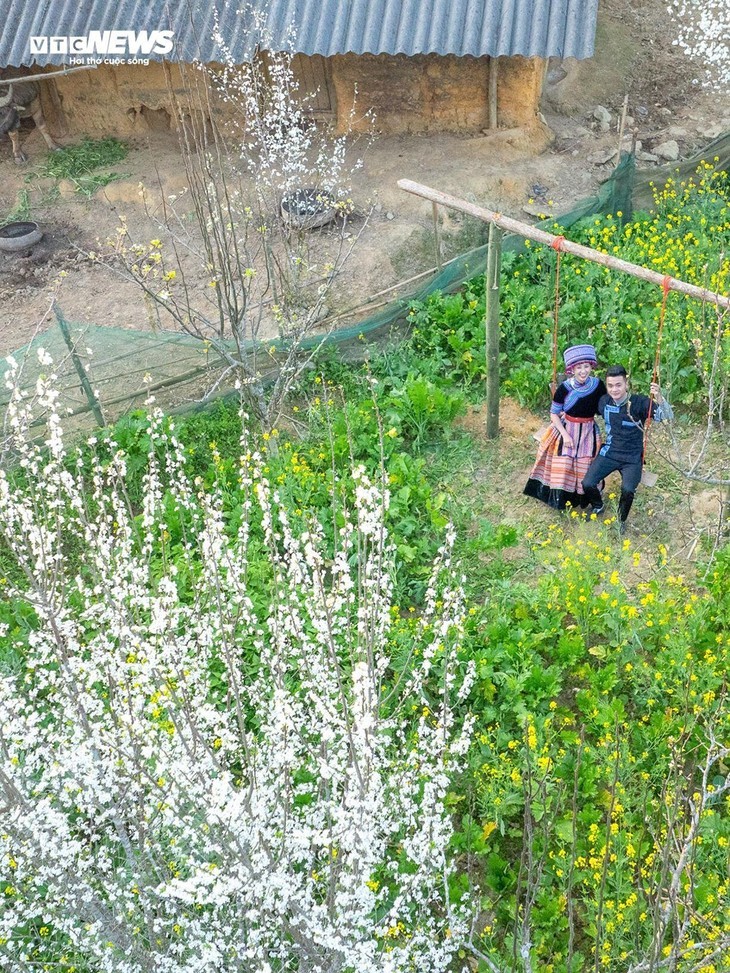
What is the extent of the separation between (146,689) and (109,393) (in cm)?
335

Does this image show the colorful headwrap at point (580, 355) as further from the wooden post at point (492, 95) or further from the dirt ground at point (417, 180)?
the wooden post at point (492, 95)

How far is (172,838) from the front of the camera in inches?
140

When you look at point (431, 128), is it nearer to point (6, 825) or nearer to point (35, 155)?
point (35, 155)

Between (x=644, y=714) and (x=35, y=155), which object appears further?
(x=35, y=155)

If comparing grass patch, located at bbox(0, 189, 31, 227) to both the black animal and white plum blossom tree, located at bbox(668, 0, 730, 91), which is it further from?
white plum blossom tree, located at bbox(668, 0, 730, 91)

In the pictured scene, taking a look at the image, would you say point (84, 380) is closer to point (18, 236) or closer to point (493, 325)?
point (493, 325)

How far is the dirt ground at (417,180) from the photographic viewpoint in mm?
8578

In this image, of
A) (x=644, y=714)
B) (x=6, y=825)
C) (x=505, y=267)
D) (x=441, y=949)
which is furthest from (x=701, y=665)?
(x=505, y=267)

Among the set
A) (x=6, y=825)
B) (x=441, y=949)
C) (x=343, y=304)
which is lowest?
(x=441, y=949)

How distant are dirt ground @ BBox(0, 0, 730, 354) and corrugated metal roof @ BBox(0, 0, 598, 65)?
3.79 feet

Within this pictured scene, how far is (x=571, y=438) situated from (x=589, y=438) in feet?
0.37

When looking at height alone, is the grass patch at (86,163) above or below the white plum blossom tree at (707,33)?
below

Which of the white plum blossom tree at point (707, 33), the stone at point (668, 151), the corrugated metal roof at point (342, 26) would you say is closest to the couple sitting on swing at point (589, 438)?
the corrugated metal roof at point (342, 26)

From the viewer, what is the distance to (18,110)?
10.3m
